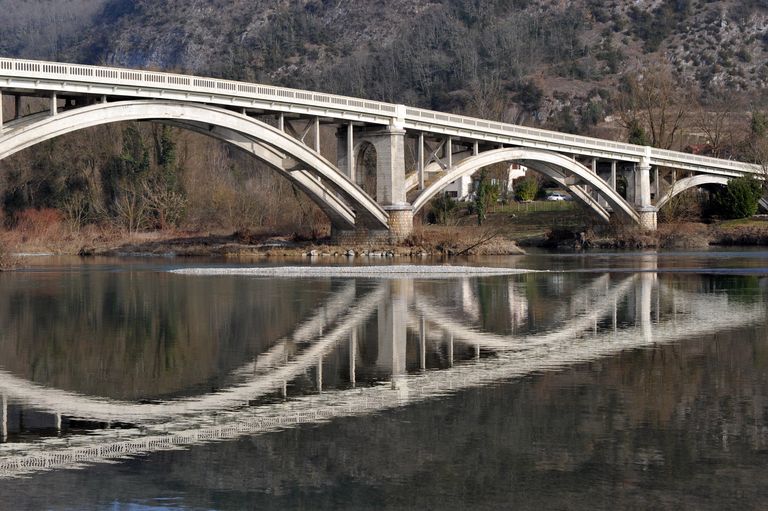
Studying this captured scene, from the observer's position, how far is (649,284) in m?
36.9

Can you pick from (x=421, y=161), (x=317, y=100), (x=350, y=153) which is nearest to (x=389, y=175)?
(x=350, y=153)

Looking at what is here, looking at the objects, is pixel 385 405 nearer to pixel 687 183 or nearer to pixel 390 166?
pixel 390 166

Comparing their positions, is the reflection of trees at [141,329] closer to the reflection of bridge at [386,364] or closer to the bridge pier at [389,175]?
the reflection of bridge at [386,364]

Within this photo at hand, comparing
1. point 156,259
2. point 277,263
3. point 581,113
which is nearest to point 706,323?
point 277,263

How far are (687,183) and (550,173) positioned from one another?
1752cm

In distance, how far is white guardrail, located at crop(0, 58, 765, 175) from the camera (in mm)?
44500

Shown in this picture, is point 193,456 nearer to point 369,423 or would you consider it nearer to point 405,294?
point 369,423

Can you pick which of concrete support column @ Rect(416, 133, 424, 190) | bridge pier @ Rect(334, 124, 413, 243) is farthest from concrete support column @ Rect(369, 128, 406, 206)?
concrete support column @ Rect(416, 133, 424, 190)

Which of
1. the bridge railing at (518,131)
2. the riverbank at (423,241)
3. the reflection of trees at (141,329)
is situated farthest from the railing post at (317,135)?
the reflection of trees at (141,329)

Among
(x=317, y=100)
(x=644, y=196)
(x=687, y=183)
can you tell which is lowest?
(x=644, y=196)

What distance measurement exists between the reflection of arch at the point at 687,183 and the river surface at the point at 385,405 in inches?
2407

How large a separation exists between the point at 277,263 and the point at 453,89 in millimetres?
144685

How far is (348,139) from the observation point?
6156cm

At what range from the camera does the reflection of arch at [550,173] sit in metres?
66.6
